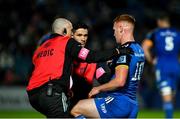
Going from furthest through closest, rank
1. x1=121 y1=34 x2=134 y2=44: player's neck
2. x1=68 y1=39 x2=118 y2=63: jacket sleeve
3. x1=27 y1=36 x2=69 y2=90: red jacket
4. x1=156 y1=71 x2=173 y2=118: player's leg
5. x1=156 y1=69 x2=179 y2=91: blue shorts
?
x1=156 y1=69 x2=179 y2=91: blue shorts, x1=156 y1=71 x2=173 y2=118: player's leg, x1=121 y1=34 x2=134 y2=44: player's neck, x1=27 y1=36 x2=69 y2=90: red jacket, x1=68 y1=39 x2=118 y2=63: jacket sleeve

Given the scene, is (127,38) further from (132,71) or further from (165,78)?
(165,78)

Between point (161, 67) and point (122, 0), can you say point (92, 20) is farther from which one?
point (161, 67)

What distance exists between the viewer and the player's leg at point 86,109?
7770mm

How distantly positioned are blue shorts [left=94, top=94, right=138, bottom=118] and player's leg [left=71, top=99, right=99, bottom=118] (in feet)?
0.18

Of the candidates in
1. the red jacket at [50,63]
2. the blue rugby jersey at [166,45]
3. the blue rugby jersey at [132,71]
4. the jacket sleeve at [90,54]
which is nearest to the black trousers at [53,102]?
the red jacket at [50,63]

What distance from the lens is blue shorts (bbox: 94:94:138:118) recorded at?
7.72 m

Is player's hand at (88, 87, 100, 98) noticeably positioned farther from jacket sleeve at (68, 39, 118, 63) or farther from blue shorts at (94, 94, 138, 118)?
jacket sleeve at (68, 39, 118, 63)

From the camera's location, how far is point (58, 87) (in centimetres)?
752

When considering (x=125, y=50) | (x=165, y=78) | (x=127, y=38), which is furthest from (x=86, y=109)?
(x=165, y=78)

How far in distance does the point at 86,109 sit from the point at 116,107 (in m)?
0.39

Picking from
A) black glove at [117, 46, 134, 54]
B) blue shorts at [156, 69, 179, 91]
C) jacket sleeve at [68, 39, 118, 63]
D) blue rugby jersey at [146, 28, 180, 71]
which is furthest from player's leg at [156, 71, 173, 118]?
jacket sleeve at [68, 39, 118, 63]

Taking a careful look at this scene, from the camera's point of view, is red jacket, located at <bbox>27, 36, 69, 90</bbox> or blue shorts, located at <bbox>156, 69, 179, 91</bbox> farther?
blue shorts, located at <bbox>156, 69, 179, 91</bbox>

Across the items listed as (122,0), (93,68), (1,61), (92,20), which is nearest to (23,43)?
(1,61)

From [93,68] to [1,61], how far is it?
1021 cm
